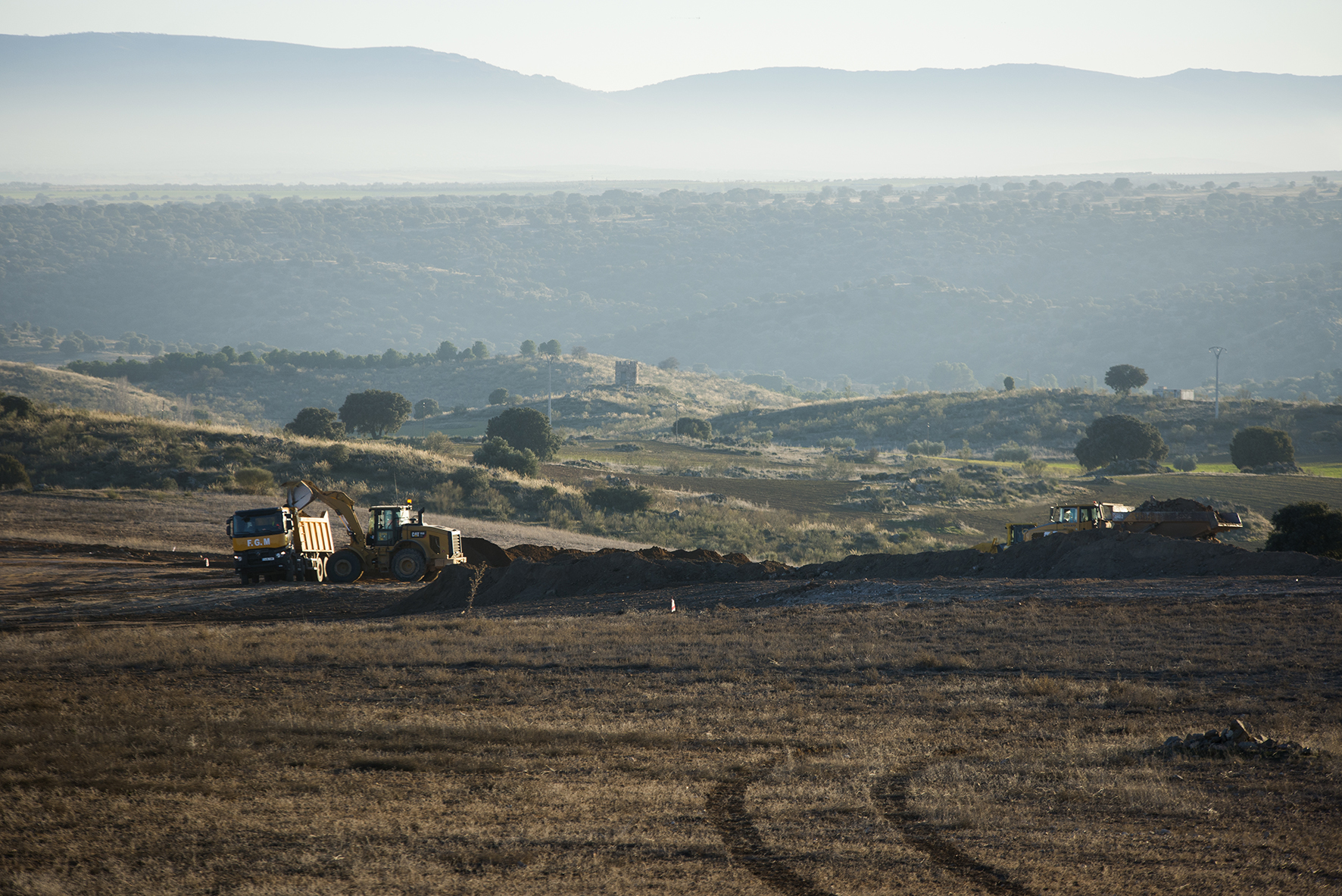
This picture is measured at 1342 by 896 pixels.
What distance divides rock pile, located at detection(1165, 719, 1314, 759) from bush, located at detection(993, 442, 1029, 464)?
260 ft

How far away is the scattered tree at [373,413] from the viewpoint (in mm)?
91375

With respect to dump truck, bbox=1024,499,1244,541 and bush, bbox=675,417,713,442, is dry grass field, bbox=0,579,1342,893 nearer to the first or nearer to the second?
dump truck, bbox=1024,499,1244,541

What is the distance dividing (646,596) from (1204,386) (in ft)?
599

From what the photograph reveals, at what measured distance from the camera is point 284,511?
105ft

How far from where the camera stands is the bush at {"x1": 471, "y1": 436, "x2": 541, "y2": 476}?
208ft

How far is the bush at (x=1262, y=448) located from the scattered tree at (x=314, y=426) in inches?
2496

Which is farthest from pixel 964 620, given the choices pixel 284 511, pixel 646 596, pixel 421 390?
pixel 421 390

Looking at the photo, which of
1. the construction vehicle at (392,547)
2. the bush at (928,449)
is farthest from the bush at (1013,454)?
the construction vehicle at (392,547)

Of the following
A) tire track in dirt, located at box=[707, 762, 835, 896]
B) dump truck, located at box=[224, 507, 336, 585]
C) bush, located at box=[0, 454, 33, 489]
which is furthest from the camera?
bush, located at box=[0, 454, 33, 489]

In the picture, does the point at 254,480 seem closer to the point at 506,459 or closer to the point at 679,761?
the point at 506,459

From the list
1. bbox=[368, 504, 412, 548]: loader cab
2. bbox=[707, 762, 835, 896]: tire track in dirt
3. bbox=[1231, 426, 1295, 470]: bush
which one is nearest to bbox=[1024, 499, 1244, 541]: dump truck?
bbox=[368, 504, 412, 548]: loader cab

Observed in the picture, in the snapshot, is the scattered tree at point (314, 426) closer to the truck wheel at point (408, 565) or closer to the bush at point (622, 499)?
the bush at point (622, 499)

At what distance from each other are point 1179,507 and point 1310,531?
12.9 ft

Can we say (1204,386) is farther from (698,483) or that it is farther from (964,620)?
(964,620)
